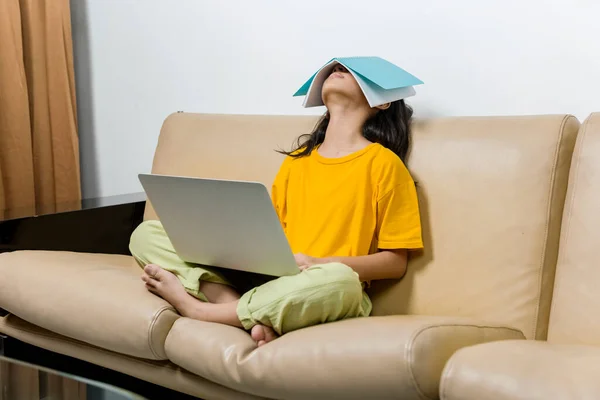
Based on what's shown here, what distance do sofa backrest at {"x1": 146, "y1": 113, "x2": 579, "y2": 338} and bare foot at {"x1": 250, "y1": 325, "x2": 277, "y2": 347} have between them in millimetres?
376

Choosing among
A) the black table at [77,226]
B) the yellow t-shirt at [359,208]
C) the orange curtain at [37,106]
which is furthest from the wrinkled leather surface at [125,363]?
the orange curtain at [37,106]

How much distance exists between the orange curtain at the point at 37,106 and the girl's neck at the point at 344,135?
1.22 metres

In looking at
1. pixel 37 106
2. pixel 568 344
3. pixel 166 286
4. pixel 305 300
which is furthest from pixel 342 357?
pixel 37 106

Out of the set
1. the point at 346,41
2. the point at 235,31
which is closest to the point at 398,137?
the point at 346,41

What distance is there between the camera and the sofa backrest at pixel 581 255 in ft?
4.73

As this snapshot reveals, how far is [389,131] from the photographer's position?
182cm

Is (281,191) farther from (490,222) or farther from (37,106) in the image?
(37,106)

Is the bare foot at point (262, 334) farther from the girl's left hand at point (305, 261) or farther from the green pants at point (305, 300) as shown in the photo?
the girl's left hand at point (305, 261)

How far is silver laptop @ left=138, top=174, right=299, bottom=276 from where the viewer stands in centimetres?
145

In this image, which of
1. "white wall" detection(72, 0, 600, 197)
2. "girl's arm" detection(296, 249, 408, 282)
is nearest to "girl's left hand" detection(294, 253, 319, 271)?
"girl's arm" detection(296, 249, 408, 282)

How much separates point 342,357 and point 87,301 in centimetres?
67

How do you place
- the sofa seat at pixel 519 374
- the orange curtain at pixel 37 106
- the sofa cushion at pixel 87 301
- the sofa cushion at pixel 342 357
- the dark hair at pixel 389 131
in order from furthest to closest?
the orange curtain at pixel 37 106 → the dark hair at pixel 389 131 → the sofa cushion at pixel 87 301 → the sofa cushion at pixel 342 357 → the sofa seat at pixel 519 374

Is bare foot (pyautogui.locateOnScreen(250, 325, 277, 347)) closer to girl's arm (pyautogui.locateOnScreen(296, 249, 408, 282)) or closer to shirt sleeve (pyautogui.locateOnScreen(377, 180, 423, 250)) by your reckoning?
girl's arm (pyautogui.locateOnScreen(296, 249, 408, 282))

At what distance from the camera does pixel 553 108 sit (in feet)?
6.03
